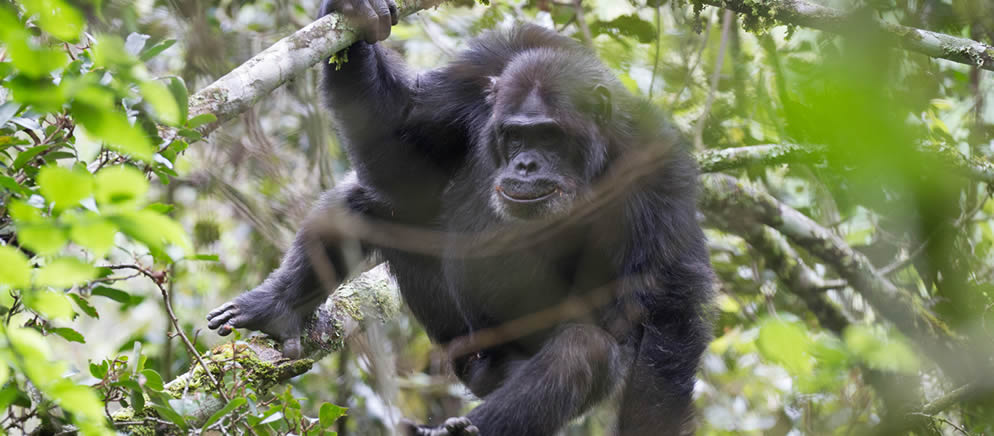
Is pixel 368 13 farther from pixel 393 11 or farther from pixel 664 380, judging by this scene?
pixel 664 380

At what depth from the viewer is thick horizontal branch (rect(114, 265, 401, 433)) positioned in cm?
396

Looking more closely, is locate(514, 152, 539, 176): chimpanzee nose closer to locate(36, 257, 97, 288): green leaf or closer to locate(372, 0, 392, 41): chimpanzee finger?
locate(372, 0, 392, 41): chimpanzee finger

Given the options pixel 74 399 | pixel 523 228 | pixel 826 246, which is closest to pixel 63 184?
pixel 74 399

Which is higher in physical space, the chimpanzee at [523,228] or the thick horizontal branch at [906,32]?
the thick horizontal branch at [906,32]

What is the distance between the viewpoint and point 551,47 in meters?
5.49

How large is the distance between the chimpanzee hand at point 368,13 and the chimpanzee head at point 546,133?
97cm

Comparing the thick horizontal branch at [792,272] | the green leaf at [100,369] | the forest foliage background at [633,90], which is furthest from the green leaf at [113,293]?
the thick horizontal branch at [792,272]

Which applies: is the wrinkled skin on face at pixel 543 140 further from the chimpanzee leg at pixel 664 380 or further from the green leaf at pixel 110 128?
the green leaf at pixel 110 128

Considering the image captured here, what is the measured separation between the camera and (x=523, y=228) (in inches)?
203

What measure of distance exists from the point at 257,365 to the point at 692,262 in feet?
8.69

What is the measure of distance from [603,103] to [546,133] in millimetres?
445

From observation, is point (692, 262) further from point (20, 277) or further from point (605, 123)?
point (20, 277)

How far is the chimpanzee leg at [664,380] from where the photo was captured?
486 cm

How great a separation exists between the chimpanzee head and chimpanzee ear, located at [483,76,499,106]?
14 millimetres
